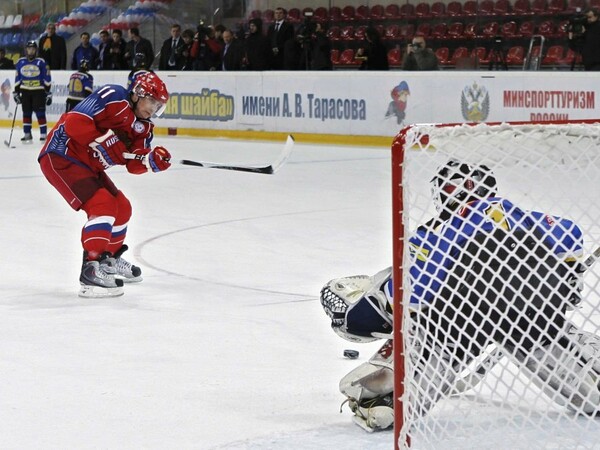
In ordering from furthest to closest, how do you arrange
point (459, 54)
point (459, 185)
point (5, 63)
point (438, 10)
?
point (5, 63)
point (438, 10)
point (459, 54)
point (459, 185)

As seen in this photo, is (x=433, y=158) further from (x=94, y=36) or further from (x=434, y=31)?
(x=94, y=36)

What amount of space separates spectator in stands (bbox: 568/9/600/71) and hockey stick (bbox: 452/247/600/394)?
8.55 metres

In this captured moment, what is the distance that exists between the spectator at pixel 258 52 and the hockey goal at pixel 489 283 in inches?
435

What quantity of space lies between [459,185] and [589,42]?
9080 mm

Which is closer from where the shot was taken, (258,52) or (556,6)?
(556,6)

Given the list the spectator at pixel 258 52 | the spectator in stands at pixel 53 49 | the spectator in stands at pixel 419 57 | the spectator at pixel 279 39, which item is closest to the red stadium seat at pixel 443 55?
the spectator in stands at pixel 419 57

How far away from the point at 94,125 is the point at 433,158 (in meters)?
2.86

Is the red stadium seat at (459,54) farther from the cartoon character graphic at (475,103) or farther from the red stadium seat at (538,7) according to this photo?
the red stadium seat at (538,7)

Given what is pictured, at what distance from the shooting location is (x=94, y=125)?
5.20 meters

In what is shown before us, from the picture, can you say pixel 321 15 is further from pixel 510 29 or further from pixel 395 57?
pixel 510 29

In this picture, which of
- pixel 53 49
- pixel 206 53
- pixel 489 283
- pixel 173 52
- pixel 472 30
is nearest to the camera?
pixel 489 283

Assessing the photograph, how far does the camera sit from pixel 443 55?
41.4ft

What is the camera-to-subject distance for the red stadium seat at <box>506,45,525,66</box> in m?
12.0

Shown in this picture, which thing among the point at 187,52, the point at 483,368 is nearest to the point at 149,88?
the point at 483,368
